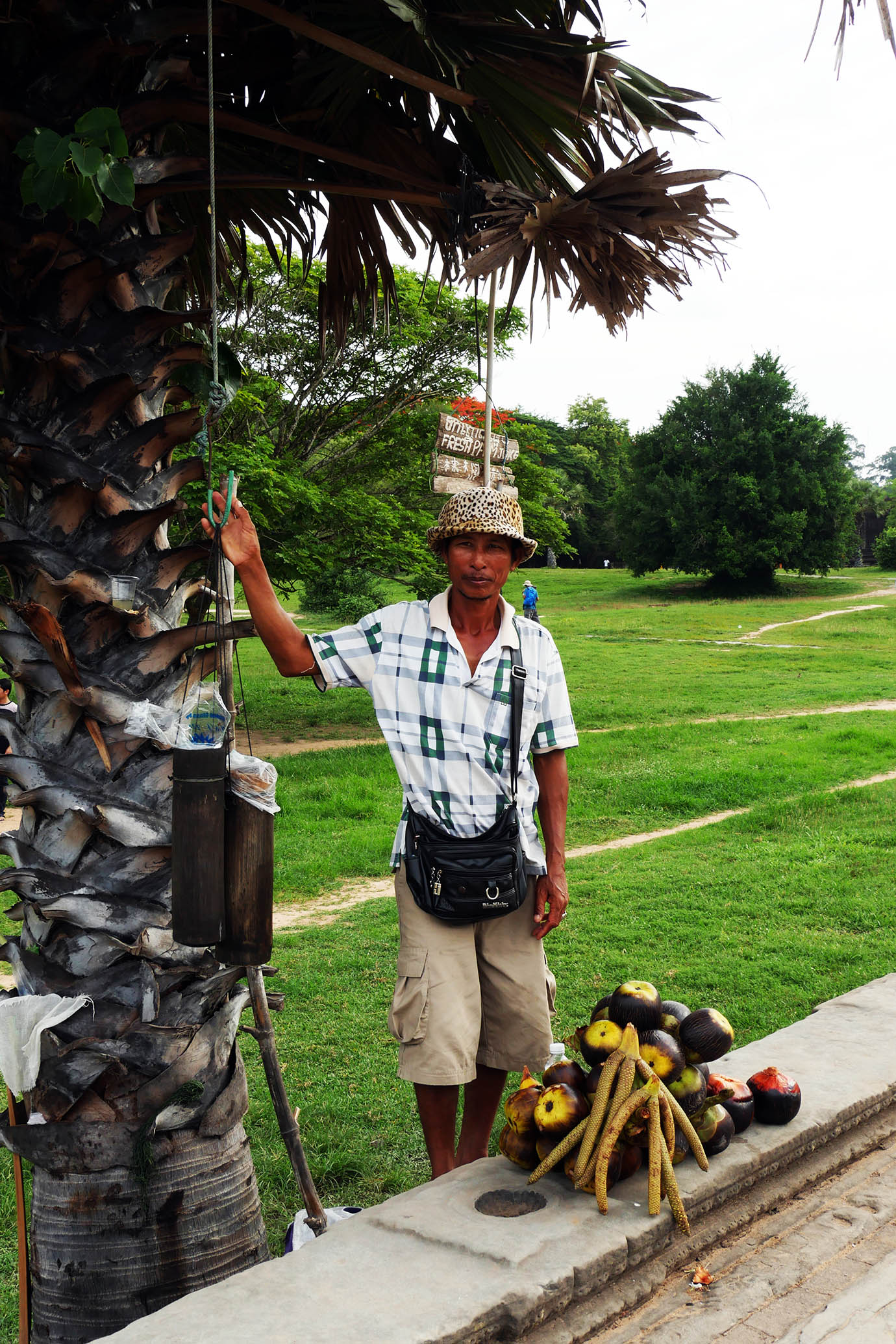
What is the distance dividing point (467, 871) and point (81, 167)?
6.89ft

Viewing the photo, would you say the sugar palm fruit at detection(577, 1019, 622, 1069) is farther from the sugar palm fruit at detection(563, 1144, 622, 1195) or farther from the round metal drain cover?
the round metal drain cover

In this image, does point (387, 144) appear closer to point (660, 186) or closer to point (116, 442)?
point (660, 186)

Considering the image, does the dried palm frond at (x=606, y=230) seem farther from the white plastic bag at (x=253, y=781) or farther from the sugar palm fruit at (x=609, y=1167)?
the sugar palm fruit at (x=609, y=1167)

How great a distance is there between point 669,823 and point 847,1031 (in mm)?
5959

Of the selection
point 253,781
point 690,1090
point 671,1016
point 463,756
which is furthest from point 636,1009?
point 253,781

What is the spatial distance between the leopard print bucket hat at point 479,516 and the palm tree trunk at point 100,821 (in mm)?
702

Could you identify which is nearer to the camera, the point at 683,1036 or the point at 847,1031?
the point at 683,1036

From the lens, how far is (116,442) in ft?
10.2

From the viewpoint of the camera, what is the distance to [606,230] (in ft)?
12.6

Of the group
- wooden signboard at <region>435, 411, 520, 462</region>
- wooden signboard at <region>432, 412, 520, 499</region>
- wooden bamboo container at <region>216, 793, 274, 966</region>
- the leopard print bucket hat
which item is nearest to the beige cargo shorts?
wooden bamboo container at <region>216, 793, 274, 966</region>

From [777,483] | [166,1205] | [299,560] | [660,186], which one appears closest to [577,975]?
[166,1205]

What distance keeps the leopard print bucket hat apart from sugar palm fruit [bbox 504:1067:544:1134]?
1.63 meters

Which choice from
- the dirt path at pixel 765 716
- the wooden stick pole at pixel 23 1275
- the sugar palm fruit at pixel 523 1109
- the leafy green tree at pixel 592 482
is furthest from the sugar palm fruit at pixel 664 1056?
the leafy green tree at pixel 592 482

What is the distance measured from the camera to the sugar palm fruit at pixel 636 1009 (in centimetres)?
344
